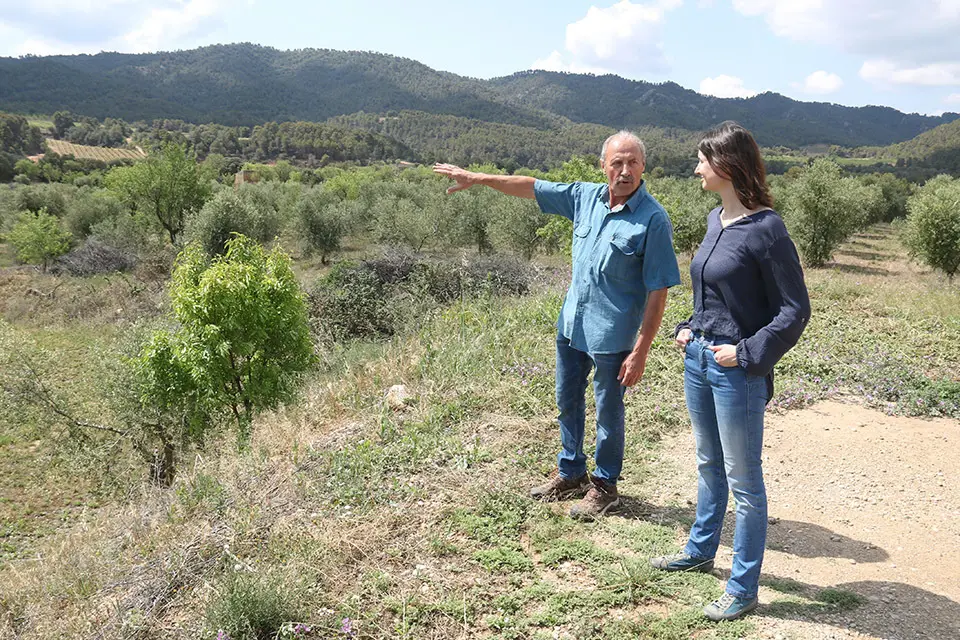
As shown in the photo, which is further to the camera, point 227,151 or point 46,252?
point 227,151

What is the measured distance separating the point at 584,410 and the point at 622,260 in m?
1.03

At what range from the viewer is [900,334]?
7.38 m

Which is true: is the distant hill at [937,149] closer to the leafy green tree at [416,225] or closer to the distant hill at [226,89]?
the leafy green tree at [416,225]

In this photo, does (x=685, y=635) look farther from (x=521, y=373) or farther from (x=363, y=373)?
(x=363, y=373)

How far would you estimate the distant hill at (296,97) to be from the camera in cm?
13375

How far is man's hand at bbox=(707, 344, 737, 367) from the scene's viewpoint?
95.9 inches

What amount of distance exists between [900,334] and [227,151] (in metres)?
111

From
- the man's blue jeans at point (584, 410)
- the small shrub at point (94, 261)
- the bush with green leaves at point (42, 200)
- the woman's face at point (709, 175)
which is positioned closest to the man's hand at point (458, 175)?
the man's blue jeans at point (584, 410)

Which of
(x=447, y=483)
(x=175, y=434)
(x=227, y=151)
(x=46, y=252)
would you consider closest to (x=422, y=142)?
(x=227, y=151)

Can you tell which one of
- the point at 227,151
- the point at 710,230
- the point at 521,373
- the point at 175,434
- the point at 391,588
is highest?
the point at 227,151

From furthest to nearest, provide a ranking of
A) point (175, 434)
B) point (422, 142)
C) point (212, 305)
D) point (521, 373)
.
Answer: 1. point (422, 142)
2. point (175, 434)
3. point (212, 305)
4. point (521, 373)

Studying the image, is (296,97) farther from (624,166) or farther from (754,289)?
(754,289)

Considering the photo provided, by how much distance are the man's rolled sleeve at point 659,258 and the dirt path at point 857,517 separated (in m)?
1.58

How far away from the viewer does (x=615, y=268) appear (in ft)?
10.2
